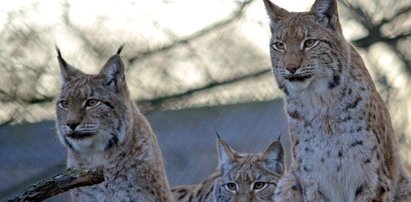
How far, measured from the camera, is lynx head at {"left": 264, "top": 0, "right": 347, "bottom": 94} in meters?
7.26

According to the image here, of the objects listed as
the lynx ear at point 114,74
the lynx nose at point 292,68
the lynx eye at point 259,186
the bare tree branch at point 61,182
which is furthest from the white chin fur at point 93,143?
the bare tree branch at point 61,182

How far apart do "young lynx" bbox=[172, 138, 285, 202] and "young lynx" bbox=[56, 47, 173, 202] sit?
0.37 metres

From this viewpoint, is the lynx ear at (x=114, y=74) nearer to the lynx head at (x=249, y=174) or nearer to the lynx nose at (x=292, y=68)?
the lynx head at (x=249, y=174)

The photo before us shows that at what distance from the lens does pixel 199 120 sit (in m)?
9.74

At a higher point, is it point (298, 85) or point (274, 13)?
point (274, 13)

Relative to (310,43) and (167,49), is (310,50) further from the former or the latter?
(167,49)

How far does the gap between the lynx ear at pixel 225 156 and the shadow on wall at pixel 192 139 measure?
1042 millimetres

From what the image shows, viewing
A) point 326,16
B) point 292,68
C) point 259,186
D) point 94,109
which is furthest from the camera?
point 259,186

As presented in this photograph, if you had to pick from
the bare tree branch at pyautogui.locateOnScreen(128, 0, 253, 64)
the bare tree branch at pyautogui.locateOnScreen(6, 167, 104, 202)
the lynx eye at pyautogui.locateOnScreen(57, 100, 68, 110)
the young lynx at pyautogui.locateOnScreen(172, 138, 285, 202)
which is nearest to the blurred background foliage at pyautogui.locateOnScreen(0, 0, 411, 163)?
the bare tree branch at pyautogui.locateOnScreen(128, 0, 253, 64)

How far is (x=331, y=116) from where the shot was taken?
7.37 metres

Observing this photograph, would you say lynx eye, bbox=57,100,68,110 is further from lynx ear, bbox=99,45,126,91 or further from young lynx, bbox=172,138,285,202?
young lynx, bbox=172,138,285,202

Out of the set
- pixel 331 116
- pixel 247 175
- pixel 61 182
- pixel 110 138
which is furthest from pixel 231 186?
pixel 61 182

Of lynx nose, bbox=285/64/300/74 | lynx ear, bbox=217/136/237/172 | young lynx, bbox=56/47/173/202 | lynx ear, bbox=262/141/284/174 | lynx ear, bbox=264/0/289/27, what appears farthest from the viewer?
lynx ear, bbox=217/136/237/172

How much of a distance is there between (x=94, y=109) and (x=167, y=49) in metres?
1.51
